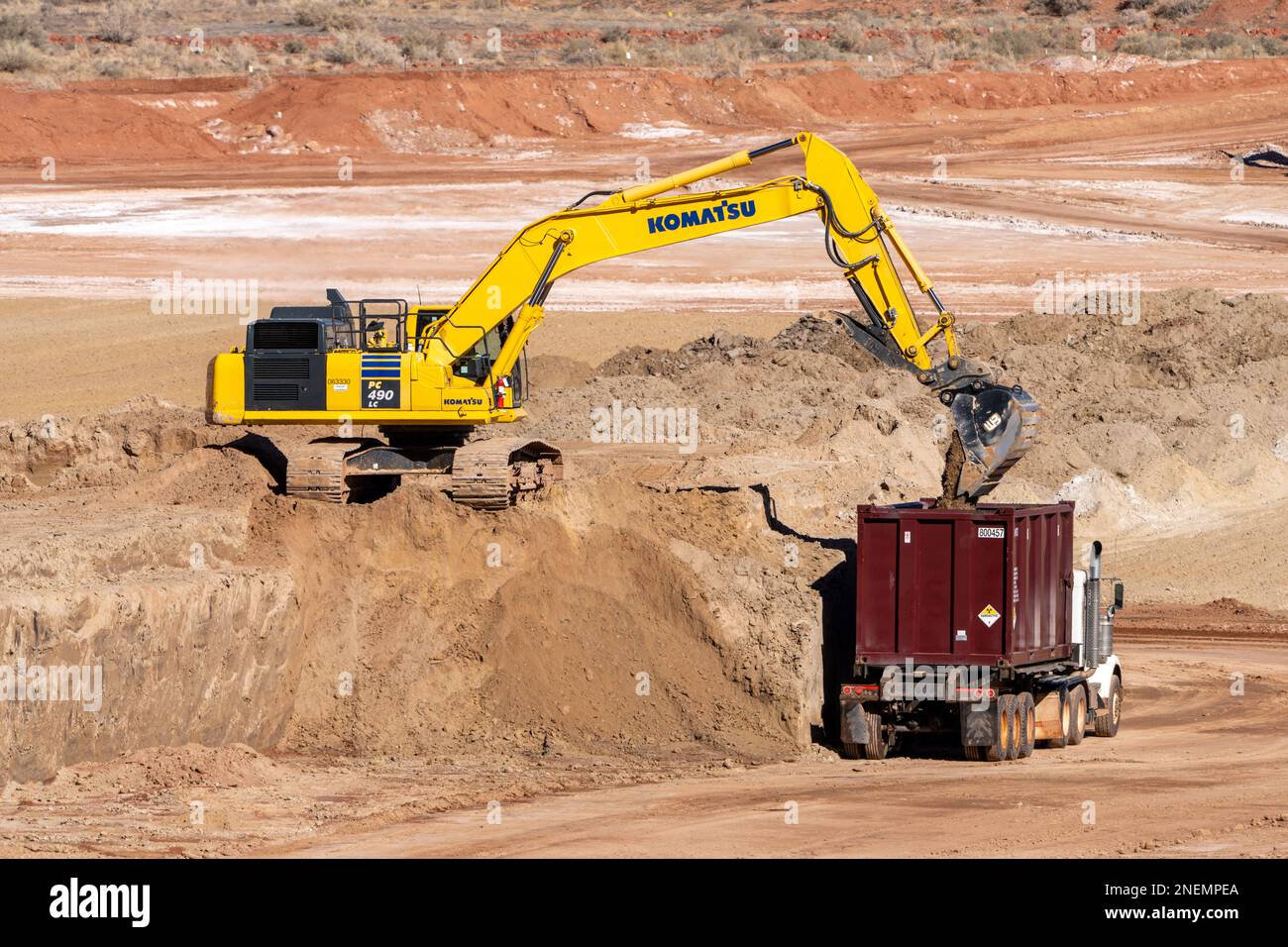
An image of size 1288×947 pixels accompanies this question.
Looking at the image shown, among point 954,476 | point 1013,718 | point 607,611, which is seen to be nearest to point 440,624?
point 607,611

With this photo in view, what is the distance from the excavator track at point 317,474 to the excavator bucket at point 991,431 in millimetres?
6383

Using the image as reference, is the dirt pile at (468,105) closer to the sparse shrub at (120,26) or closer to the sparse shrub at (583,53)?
the sparse shrub at (583,53)

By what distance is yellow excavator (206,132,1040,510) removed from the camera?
2012 cm

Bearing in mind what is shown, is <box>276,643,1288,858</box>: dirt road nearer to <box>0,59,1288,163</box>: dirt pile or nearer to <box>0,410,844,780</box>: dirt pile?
<box>0,410,844,780</box>: dirt pile

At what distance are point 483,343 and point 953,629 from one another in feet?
22.0

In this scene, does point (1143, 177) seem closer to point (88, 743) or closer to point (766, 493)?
point (766, 493)

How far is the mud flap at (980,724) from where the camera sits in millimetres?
17203

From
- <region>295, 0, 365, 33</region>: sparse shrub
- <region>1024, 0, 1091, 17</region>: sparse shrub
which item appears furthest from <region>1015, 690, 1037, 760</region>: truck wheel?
<region>1024, 0, 1091, 17</region>: sparse shrub

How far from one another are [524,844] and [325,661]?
532 centimetres

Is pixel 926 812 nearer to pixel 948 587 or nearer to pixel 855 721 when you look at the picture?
pixel 855 721

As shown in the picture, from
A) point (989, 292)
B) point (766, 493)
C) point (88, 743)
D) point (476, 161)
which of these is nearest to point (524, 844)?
point (88, 743)

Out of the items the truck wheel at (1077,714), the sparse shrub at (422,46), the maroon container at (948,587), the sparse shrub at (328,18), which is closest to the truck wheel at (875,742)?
the maroon container at (948,587)

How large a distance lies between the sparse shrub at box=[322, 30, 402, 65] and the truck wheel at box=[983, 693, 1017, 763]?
5225 cm

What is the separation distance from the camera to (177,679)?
666 inches
